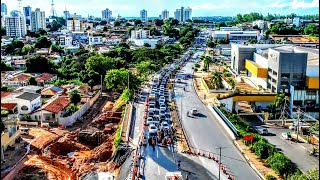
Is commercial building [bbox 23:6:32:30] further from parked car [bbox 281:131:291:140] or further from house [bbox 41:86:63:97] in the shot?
parked car [bbox 281:131:291:140]

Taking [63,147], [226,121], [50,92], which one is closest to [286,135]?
[226,121]

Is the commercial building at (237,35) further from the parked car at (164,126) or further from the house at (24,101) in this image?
the parked car at (164,126)

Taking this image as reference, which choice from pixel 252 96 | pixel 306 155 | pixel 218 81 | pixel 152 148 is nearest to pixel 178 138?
pixel 152 148

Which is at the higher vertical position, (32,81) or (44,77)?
(44,77)

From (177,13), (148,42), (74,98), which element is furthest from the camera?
(177,13)

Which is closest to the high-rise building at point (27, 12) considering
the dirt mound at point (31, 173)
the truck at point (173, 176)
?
the dirt mound at point (31, 173)

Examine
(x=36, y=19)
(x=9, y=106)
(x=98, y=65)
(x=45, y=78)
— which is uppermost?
(x=36, y=19)

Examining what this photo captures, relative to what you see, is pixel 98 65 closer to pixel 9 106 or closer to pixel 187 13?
pixel 9 106
